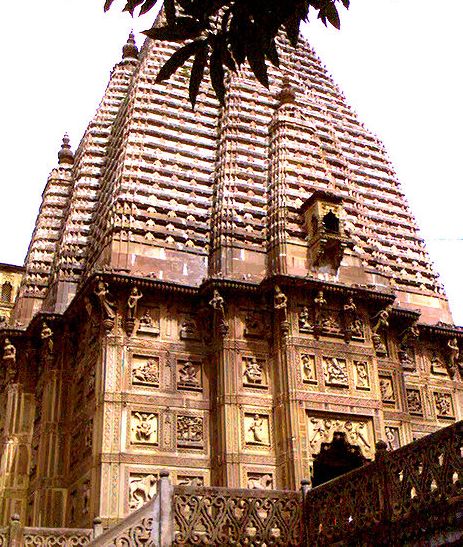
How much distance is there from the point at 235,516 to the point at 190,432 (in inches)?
213

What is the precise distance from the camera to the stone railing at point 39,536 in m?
14.0

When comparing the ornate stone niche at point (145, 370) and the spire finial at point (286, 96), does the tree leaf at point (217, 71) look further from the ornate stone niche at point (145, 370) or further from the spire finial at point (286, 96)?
the spire finial at point (286, 96)

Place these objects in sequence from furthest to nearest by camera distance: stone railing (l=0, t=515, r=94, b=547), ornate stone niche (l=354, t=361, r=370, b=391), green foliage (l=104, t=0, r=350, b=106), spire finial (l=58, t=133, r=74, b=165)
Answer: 1. spire finial (l=58, t=133, r=74, b=165)
2. ornate stone niche (l=354, t=361, r=370, b=391)
3. stone railing (l=0, t=515, r=94, b=547)
4. green foliage (l=104, t=0, r=350, b=106)

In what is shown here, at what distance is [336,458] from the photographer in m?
17.9

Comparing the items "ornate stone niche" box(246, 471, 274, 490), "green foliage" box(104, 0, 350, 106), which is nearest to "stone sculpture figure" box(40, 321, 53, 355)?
"ornate stone niche" box(246, 471, 274, 490)

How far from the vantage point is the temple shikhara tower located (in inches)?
663

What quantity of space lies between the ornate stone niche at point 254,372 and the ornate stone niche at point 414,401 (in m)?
4.44

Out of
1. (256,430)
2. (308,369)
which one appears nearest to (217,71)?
(256,430)

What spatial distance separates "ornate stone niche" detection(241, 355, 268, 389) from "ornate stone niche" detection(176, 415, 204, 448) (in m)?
1.32

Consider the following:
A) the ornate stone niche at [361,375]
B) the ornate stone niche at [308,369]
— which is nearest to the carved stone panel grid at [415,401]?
the ornate stone niche at [361,375]

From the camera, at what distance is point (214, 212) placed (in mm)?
20406

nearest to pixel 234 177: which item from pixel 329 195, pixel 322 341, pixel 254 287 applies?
pixel 329 195

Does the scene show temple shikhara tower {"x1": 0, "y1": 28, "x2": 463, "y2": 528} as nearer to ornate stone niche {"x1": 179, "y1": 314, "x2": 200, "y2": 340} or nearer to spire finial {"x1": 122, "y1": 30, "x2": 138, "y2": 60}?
ornate stone niche {"x1": 179, "y1": 314, "x2": 200, "y2": 340}

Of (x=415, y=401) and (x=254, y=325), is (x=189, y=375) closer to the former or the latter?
(x=254, y=325)
